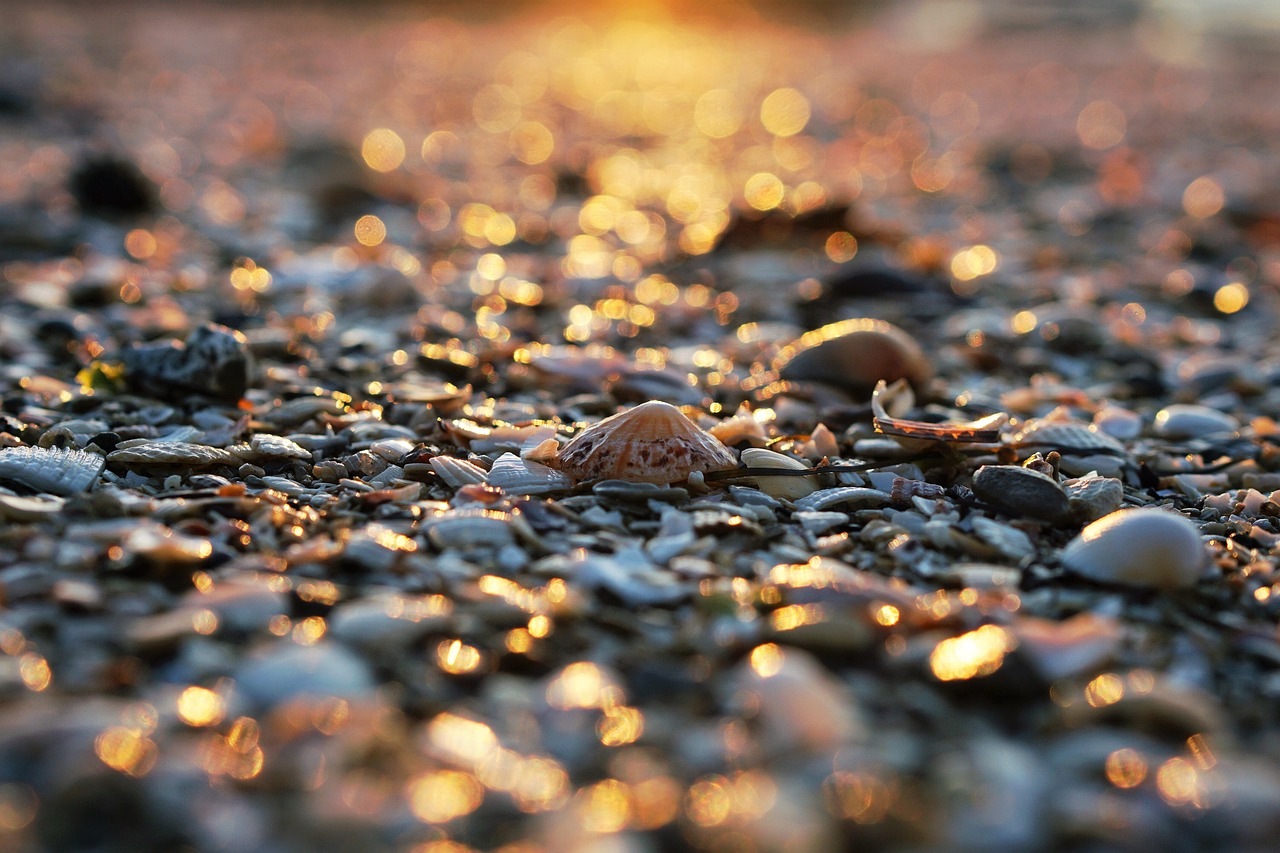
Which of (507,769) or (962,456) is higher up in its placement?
(962,456)

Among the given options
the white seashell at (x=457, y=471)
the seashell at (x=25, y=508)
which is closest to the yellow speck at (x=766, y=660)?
the white seashell at (x=457, y=471)

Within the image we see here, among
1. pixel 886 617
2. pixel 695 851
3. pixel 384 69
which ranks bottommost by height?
pixel 695 851

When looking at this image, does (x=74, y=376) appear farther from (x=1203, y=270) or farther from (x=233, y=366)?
(x=1203, y=270)

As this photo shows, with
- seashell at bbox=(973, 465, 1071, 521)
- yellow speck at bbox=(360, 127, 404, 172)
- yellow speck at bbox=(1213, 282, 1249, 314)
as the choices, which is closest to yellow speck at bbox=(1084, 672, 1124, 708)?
seashell at bbox=(973, 465, 1071, 521)

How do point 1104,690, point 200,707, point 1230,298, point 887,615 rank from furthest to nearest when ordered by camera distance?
point 1230,298 < point 887,615 < point 1104,690 < point 200,707

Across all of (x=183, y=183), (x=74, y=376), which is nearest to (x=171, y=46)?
(x=183, y=183)

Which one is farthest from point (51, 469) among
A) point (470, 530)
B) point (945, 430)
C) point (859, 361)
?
point (859, 361)

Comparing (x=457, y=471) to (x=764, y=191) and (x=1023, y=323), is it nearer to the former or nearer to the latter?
(x=1023, y=323)
